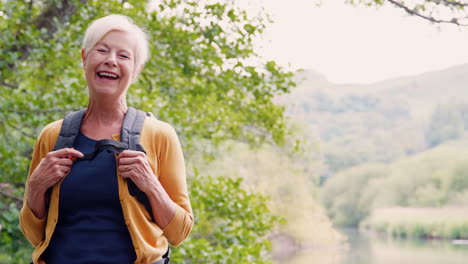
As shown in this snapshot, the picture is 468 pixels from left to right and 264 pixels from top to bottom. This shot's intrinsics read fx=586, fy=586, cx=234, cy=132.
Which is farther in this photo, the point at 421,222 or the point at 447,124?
the point at 447,124

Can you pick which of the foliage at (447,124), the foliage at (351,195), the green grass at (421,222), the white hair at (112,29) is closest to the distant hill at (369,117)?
the foliage at (447,124)

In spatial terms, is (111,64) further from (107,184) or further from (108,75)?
(107,184)

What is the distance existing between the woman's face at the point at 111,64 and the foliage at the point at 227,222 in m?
3.23

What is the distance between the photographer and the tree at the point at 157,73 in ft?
13.8

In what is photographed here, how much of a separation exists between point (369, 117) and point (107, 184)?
87355mm

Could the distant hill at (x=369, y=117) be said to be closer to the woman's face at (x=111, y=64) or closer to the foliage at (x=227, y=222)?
the foliage at (x=227, y=222)

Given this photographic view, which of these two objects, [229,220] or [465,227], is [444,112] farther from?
[229,220]

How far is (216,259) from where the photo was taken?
15.4 ft

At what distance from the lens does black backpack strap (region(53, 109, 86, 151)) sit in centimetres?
144

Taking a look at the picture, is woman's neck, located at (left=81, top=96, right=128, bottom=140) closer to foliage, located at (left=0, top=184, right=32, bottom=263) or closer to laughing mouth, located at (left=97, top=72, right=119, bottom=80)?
laughing mouth, located at (left=97, top=72, right=119, bottom=80)

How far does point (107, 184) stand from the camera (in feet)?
4.49

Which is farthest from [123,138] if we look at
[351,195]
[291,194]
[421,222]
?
[351,195]

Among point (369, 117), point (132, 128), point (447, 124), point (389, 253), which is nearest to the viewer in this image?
point (132, 128)

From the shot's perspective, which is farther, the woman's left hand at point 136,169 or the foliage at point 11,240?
the foliage at point 11,240
